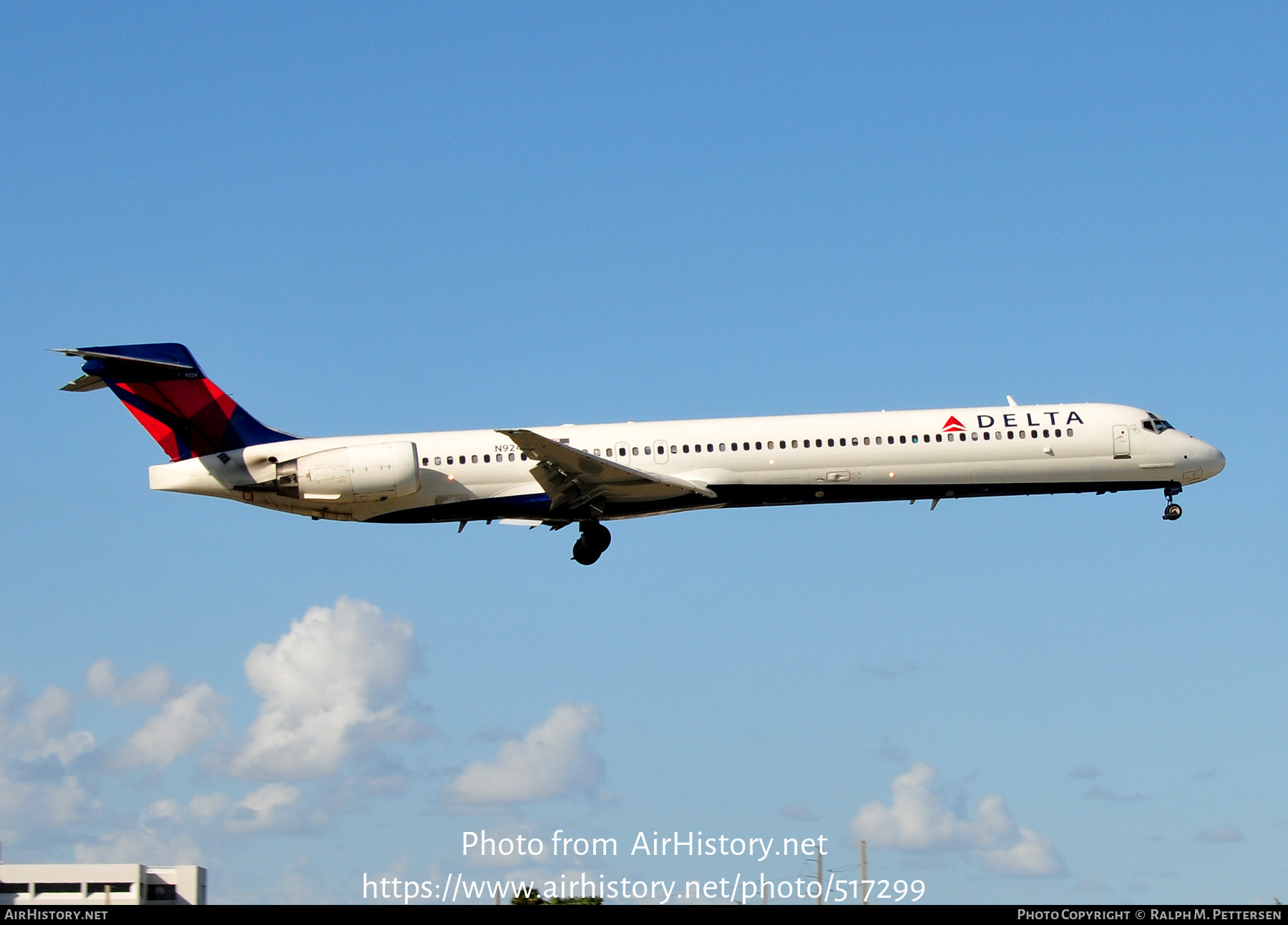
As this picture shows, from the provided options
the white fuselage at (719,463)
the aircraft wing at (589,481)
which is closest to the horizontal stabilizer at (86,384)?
the white fuselage at (719,463)

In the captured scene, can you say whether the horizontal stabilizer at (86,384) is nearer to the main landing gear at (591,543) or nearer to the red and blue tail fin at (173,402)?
the red and blue tail fin at (173,402)

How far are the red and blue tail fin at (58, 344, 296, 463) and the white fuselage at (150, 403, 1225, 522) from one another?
51 centimetres

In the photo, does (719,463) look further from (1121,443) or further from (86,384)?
(86,384)

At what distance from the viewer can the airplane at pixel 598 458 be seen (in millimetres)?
36125

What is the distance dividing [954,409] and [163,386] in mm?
19731

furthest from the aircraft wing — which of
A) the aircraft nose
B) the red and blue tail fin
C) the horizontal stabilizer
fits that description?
the aircraft nose

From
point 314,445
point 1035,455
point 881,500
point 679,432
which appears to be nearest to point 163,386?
point 314,445

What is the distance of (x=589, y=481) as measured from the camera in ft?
116

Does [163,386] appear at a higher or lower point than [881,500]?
higher

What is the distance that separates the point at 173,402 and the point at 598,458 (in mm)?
10730

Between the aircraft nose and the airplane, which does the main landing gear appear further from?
the aircraft nose

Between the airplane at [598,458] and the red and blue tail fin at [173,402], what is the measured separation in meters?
0.04

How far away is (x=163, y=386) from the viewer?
122 ft
